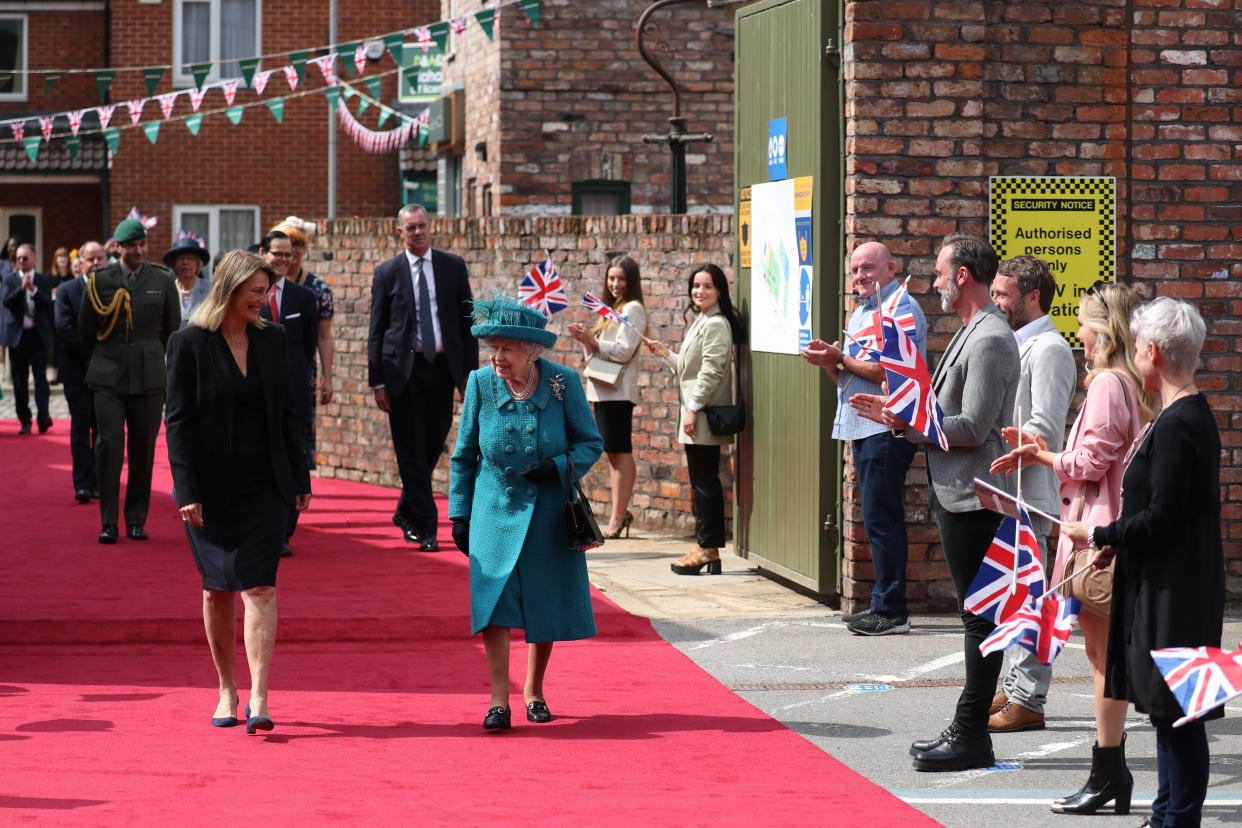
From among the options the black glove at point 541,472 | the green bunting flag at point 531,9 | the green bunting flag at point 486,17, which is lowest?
the black glove at point 541,472

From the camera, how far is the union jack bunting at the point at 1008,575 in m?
5.73

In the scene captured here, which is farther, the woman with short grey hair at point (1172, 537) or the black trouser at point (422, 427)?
the black trouser at point (422, 427)

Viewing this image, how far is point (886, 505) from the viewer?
8430 millimetres

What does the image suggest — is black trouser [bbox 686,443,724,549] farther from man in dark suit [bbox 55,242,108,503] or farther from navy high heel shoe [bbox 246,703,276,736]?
man in dark suit [bbox 55,242,108,503]

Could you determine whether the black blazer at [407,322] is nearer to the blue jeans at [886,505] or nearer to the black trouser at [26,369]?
the blue jeans at [886,505]

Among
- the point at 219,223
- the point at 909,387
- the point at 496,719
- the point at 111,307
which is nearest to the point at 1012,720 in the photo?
the point at 909,387

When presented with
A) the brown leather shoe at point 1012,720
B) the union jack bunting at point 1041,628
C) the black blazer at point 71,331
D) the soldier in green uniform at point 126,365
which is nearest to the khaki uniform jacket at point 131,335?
the soldier in green uniform at point 126,365

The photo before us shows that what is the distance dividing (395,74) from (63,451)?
495 inches

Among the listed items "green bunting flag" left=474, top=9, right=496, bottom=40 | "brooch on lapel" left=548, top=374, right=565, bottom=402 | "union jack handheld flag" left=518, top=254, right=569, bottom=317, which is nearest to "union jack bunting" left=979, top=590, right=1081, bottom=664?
"brooch on lapel" left=548, top=374, right=565, bottom=402

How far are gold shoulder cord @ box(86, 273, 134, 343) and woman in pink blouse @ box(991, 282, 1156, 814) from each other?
726 centimetres

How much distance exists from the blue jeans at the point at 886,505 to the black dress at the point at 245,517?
10.4ft

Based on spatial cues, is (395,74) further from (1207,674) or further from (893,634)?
(1207,674)

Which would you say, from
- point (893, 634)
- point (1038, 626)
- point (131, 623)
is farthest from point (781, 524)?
point (1038, 626)

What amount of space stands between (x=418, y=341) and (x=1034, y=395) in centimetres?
524
